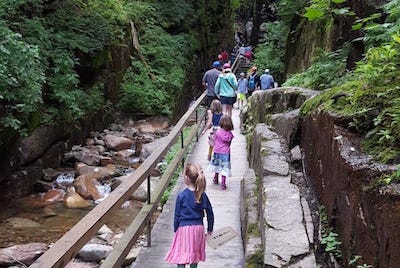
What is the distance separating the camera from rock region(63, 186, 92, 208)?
1157 centimetres

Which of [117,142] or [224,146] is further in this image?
[117,142]

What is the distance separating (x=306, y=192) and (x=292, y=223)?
101 centimetres

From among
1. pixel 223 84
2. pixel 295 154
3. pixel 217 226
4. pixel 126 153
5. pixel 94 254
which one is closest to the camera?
pixel 295 154

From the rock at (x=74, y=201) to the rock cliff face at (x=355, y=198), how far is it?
7.68 m

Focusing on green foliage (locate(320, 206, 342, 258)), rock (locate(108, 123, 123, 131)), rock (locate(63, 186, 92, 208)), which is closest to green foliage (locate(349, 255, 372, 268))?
green foliage (locate(320, 206, 342, 258))

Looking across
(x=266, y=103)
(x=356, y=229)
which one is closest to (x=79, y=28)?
(x=266, y=103)

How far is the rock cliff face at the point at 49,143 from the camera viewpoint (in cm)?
1205

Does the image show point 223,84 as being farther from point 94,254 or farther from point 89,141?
point 89,141

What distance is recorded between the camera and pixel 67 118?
14.9 metres

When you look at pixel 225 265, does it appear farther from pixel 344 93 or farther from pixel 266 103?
pixel 266 103

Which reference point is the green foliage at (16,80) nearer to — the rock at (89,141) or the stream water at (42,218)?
the stream water at (42,218)

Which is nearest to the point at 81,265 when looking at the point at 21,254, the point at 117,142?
the point at 21,254

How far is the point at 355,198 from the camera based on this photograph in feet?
11.5

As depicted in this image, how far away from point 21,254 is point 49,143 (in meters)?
6.07
